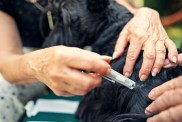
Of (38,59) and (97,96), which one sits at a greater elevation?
(38,59)

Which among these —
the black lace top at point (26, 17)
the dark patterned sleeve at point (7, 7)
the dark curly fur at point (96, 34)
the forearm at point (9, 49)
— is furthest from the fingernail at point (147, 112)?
the dark patterned sleeve at point (7, 7)

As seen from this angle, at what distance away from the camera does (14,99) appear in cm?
126

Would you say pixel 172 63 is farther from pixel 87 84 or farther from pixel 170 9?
pixel 170 9

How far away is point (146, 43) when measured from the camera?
995 millimetres

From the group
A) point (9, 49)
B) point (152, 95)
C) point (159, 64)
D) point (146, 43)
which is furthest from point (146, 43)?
point (9, 49)

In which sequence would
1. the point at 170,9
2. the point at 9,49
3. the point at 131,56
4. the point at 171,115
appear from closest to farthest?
the point at 171,115, the point at 131,56, the point at 9,49, the point at 170,9

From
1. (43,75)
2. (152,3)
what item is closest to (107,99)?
(43,75)

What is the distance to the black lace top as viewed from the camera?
1338mm

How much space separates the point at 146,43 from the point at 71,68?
278 mm

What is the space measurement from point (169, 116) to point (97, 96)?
1.00ft

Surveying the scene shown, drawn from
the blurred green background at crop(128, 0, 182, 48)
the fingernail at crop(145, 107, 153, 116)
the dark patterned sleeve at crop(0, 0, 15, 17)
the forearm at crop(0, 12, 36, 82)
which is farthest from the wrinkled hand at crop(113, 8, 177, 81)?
the blurred green background at crop(128, 0, 182, 48)

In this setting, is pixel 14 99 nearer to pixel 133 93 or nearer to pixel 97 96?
pixel 97 96

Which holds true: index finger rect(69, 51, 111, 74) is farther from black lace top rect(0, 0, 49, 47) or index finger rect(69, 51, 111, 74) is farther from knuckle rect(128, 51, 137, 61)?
black lace top rect(0, 0, 49, 47)

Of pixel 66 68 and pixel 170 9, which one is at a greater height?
pixel 66 68
